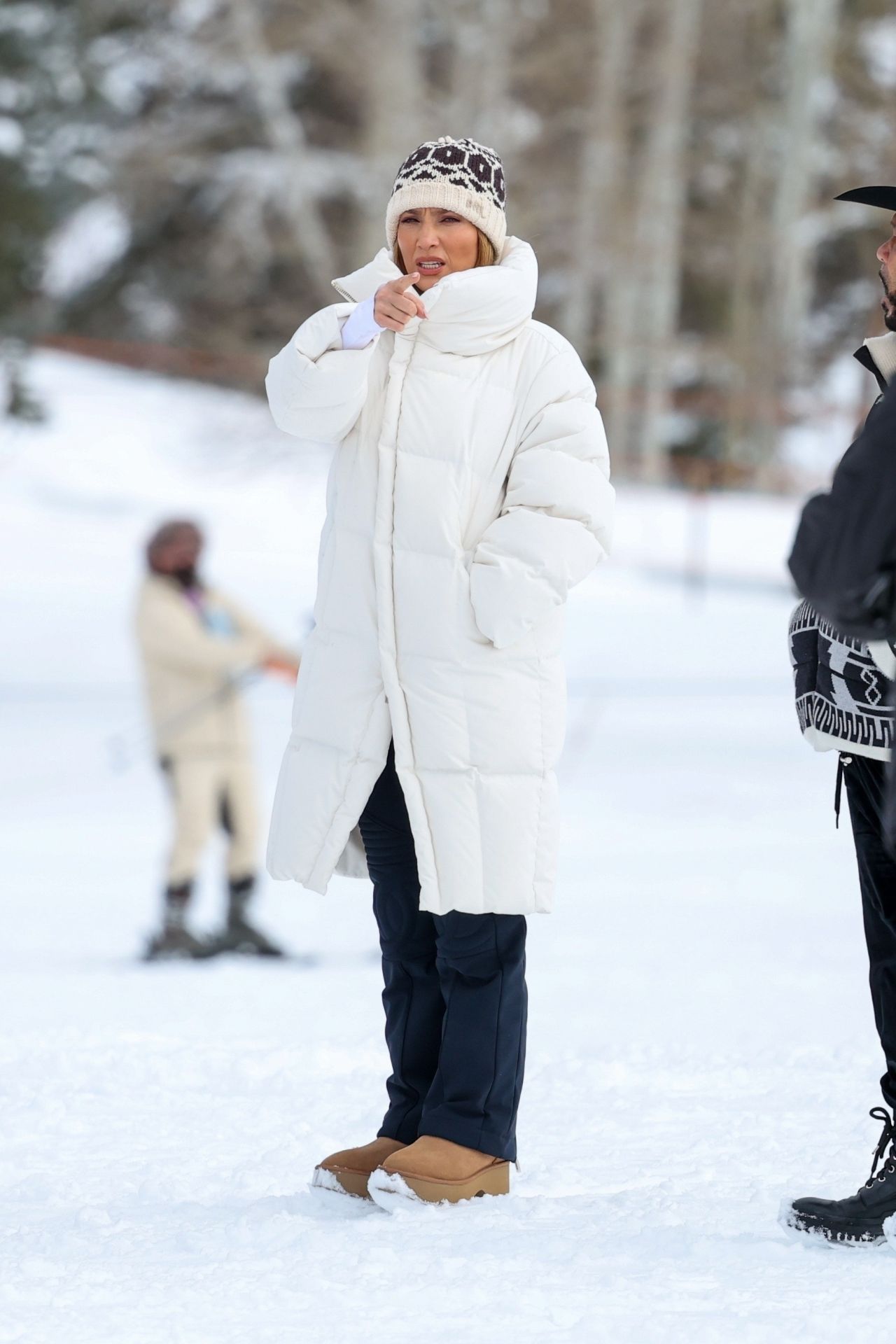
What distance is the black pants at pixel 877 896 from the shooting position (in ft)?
8.55

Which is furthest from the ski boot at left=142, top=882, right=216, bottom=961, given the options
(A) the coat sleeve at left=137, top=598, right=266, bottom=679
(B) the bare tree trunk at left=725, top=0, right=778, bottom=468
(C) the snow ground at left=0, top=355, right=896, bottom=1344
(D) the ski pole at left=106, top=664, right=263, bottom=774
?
(B) the bare tree trunk at left=725, top=0, right=778, bottom=468

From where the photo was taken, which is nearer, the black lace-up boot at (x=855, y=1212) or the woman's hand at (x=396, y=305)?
the black lace-up boot at (x=855, y=1212)

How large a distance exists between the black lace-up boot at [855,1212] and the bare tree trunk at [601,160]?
60.6 feet

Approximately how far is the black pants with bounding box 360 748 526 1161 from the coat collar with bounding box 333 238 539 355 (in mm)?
628

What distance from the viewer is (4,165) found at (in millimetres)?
18453

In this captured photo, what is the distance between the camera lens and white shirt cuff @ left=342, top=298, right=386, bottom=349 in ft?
9.05

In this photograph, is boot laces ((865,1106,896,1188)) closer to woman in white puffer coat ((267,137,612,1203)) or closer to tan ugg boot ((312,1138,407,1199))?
woman in white puffer coat ((267,137,612,1203))

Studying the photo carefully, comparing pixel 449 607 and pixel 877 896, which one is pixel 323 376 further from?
pixel 877 896

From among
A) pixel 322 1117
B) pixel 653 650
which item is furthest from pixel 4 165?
pixel 322 1117

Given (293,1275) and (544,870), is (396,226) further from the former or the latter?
(293,1275)

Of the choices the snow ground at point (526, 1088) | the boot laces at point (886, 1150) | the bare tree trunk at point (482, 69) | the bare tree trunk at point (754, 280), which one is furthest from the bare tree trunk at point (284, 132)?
the boot laces at point (886, 1150)

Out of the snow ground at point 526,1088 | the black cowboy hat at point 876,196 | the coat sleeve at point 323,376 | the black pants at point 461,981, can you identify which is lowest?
the snow ground at point 526,1088

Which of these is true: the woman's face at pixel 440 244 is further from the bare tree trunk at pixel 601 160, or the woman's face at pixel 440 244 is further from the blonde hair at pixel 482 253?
the bare tree trunk at pixel 601 160

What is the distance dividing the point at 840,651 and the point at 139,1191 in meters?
1.44
